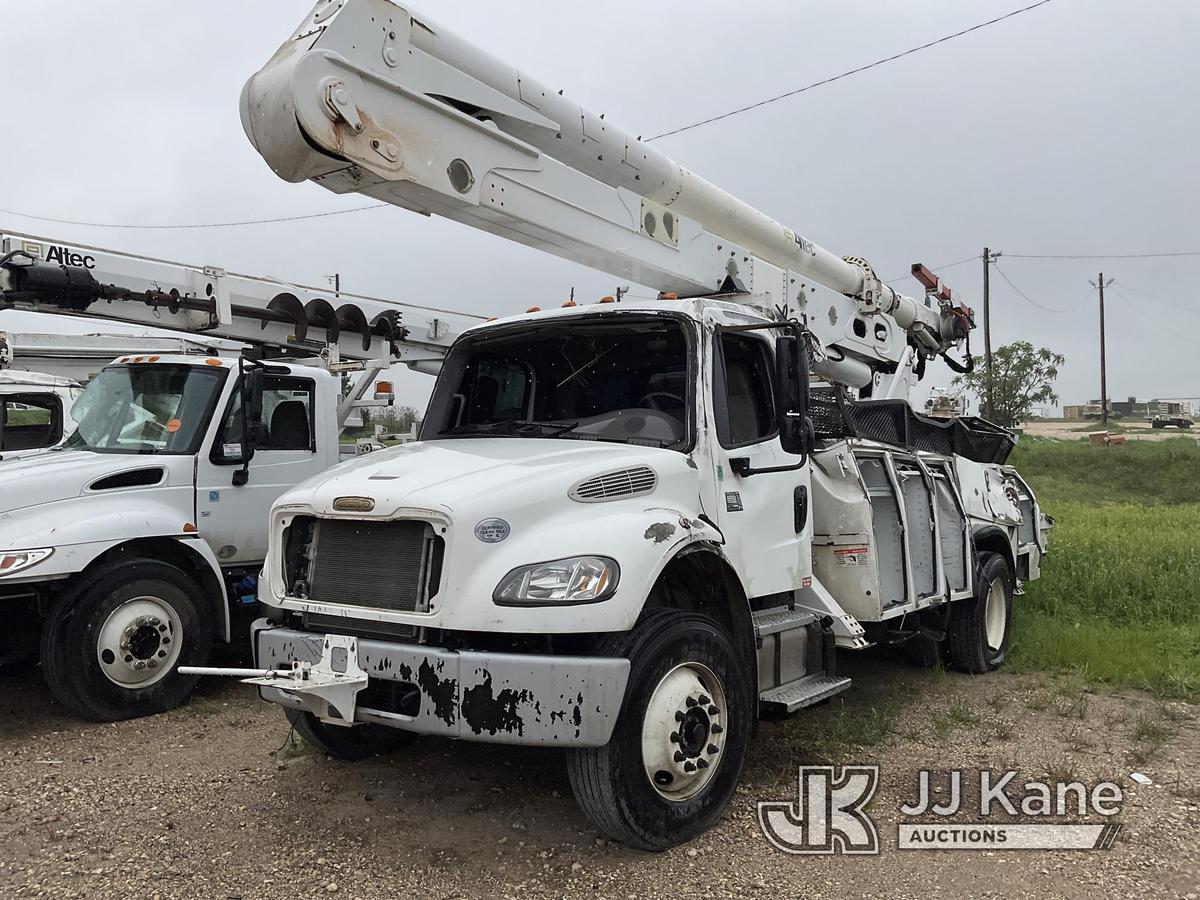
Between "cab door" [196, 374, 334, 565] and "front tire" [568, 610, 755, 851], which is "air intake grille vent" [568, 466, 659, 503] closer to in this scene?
"front tire" [568, 610, 755, 851]

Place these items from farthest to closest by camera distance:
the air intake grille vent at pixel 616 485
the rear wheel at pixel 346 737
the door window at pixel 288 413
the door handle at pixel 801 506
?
the door window at pixel 288 413 → the door handle at pixel 801 506 → the rear wheel at pixel 346 737 → the air intake grille vent at pixel 616 485

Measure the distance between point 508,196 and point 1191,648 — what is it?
22.5ft

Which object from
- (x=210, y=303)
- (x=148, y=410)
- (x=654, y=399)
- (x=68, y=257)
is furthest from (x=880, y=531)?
(x=68, y=257)

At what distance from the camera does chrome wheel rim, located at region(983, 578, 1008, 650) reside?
308 inches

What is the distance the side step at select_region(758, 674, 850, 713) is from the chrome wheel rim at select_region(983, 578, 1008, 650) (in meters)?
2.98

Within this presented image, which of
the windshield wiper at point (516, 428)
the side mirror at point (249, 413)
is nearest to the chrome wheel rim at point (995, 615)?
the windshield wiper at point (516, 428)

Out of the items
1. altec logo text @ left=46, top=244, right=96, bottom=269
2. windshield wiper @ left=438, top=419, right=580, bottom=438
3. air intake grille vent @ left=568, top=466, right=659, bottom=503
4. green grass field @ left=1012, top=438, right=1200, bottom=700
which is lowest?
green grass field @ left=1012, top=438, right=1200, bottom=700

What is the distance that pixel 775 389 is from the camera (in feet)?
17.3

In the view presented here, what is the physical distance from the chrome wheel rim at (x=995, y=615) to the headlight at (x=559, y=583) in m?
4.92

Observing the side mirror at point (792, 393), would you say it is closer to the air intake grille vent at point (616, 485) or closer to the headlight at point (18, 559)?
the air intake grille vent at point (616, 485)

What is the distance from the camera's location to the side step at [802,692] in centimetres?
489

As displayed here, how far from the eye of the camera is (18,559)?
228 inches

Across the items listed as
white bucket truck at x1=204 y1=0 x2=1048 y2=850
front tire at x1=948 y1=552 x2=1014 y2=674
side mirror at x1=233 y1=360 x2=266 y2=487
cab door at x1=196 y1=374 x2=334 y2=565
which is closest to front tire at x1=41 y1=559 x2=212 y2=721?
cab door at x1=196 y1=374 x2=334 y2=565

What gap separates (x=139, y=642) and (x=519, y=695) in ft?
12.1
